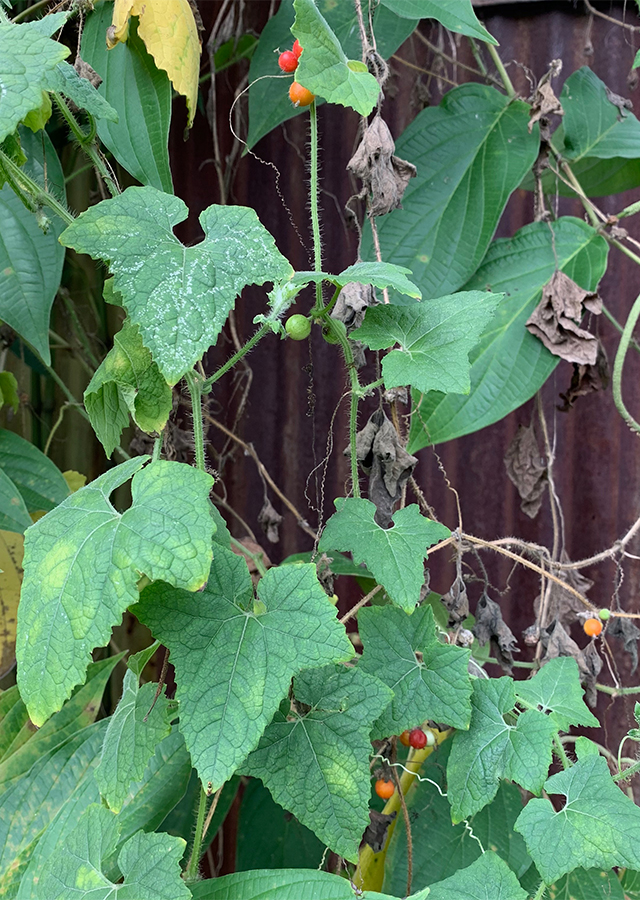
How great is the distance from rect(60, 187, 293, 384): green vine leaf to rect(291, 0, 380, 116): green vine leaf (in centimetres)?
15

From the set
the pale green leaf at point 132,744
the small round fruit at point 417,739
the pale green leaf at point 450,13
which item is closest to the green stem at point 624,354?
the pale green leaf at point 450,13

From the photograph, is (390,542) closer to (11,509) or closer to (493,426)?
(11,509)

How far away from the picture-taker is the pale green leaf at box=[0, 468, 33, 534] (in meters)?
0.90

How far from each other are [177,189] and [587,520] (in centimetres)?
103

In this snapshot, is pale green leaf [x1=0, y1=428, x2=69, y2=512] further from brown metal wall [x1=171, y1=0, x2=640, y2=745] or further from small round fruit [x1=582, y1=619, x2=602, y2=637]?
small round fruit [x1=582, y1=619, x2=602, y2=637]

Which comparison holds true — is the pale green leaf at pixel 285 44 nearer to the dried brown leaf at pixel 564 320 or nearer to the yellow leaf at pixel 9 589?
the dried brown leaf at pixel 564 320

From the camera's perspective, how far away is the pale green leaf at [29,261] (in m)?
0.91

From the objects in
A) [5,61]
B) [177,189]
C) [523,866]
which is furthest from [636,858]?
[177,189]

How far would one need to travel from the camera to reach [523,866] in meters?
0.84

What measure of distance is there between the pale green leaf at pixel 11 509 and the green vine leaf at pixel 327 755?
16.9 inches

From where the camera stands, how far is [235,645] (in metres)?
0.59

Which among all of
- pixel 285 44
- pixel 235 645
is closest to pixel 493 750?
pixel 235 645

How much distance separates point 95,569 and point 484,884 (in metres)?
0.43

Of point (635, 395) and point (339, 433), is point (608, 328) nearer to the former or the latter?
point (635, 395)
